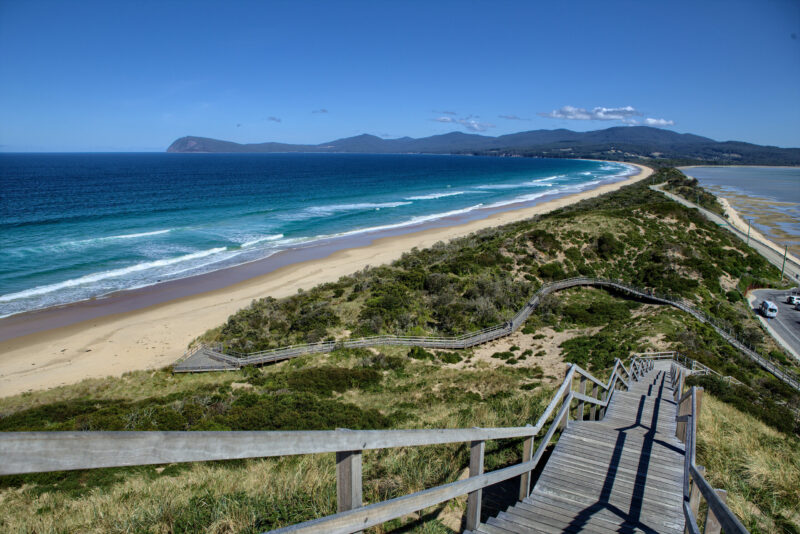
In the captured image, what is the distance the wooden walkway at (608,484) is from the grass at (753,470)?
1.73ft

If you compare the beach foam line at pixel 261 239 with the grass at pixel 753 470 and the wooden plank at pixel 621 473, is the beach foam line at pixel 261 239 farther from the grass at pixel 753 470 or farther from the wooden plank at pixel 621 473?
the wooden plank at pixel 621 473

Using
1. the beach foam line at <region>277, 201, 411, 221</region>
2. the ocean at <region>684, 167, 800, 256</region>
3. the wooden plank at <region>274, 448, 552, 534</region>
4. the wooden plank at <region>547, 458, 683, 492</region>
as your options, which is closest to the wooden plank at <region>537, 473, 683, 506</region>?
the wooden plank at <region>547, 458, 683, 492</region>

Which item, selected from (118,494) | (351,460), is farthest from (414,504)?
(118,494)

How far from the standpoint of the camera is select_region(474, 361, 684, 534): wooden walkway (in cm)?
465

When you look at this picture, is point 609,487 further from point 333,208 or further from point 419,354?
point 333,208

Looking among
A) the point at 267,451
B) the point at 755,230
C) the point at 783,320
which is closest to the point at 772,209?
the point at 755,230

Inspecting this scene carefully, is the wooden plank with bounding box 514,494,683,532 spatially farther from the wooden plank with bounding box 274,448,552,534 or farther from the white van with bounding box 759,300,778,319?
the white van with bounding box 759,300,778,319

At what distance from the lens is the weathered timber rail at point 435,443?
153cm

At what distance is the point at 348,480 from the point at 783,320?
36164 mm

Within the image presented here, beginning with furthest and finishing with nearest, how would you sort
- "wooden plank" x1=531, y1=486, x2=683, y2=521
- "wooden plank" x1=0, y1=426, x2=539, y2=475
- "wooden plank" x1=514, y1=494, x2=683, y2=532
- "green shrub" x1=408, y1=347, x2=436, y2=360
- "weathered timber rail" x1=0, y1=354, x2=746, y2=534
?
"green shrub" x1=408, y1=347, x2=436, y2=360 < "wooden plank" x1=531, y1=486, x2=683, y2=521 < "wooden plank" x1=514, y1=494, x2=683, y2=532 < "weathered timber rail" x1=0, y1=354, x2=746, y2=534 < "wooden plank" x1=0, y1=426, x2=539, y2=475

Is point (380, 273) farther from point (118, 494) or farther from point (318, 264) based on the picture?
point (118, 494)

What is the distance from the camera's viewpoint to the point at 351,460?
2.56 meters

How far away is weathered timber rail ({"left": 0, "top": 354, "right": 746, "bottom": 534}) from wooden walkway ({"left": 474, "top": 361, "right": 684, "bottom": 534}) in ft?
0.07

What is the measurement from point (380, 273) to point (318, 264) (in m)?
9.40
